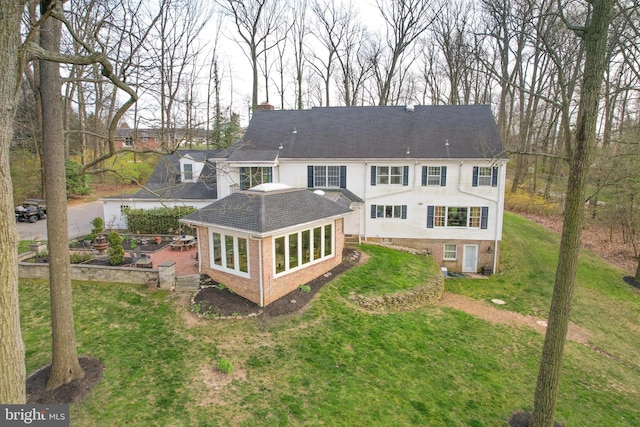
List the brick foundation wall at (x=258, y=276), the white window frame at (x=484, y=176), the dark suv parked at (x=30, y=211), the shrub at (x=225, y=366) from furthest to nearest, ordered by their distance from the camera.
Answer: the dark suv parked at (x=30, y=211)
the white window frame at (x=484, y=176)
the brick foundation wall at (x=258, y=276)
the shrub at (x=225, y=366)

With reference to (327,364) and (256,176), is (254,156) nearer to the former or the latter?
(256,176)

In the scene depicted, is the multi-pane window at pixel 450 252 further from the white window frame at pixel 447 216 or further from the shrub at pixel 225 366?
the shrub at pixel 225 366

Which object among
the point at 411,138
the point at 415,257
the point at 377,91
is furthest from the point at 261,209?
the point at 377,91

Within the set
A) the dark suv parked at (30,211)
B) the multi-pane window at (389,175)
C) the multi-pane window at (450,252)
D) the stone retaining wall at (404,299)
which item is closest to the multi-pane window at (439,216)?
the multi-pane window at (450,252)

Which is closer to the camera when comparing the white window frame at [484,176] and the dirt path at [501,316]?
the dirt path at [501,316]

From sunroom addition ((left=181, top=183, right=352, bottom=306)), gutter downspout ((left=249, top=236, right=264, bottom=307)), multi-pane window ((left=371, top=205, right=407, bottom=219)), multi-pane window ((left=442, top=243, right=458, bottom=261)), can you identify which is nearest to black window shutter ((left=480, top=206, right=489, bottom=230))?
multi-pane window ((left=442, top=243, right=458, bottom=261))

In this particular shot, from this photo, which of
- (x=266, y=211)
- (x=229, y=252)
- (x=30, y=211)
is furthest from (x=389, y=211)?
(x=30, y=211)
